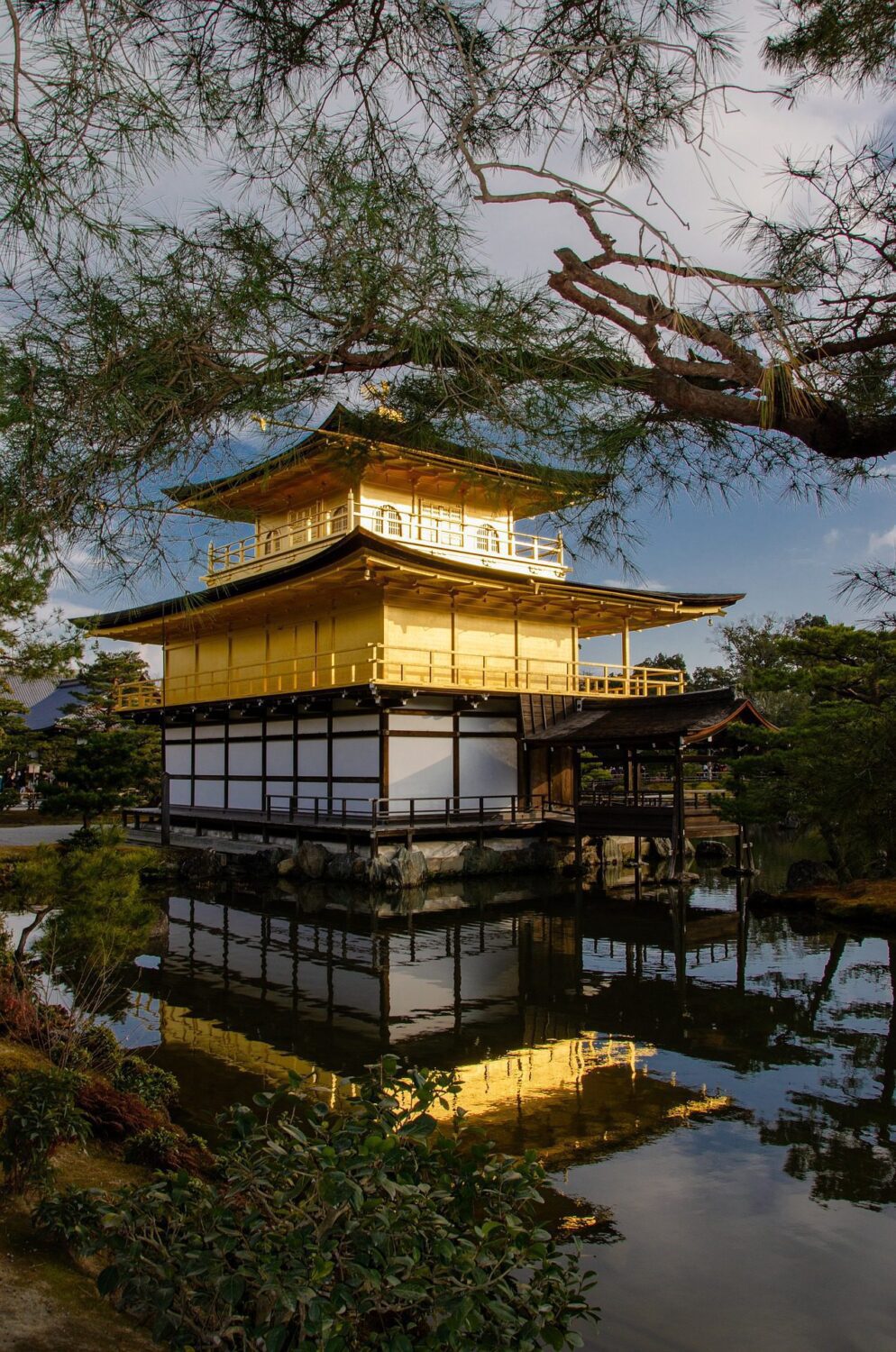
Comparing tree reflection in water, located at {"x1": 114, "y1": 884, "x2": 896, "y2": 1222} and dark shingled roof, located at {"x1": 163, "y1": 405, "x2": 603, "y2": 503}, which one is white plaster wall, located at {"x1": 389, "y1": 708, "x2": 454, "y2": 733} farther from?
dark shingled roof, located at {"x1": 163, "y1": 405, "x2": 603, "y2": 503}

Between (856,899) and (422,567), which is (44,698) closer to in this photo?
(422,567)

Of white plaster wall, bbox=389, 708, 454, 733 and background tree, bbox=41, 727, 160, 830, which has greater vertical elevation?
white plaster wall, bbox=389, 708, 454, 733

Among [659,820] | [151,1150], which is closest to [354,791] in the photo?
[659,820]

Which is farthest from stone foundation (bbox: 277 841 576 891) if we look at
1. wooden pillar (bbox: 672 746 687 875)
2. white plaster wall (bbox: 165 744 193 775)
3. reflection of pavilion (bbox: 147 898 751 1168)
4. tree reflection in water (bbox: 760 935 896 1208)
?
tree reflection in water (bbox: 760 935 896 1208)

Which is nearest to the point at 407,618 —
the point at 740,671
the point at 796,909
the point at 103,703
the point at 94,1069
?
the point at 796,909

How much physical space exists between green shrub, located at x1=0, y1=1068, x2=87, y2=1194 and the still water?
2.06 m

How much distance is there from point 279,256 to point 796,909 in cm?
1310

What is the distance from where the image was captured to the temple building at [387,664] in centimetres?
1731

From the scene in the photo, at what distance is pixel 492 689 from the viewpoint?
1841 centimetres

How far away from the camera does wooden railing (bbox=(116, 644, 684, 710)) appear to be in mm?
17500

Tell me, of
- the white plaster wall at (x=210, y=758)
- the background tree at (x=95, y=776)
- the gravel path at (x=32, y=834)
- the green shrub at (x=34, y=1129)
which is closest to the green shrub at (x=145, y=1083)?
the green shrub at (x=34, y=1129)

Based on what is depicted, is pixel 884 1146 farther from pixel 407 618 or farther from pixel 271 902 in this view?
pixel 407 618

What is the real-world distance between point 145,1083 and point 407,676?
12534 mm

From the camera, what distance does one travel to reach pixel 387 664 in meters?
17.6
